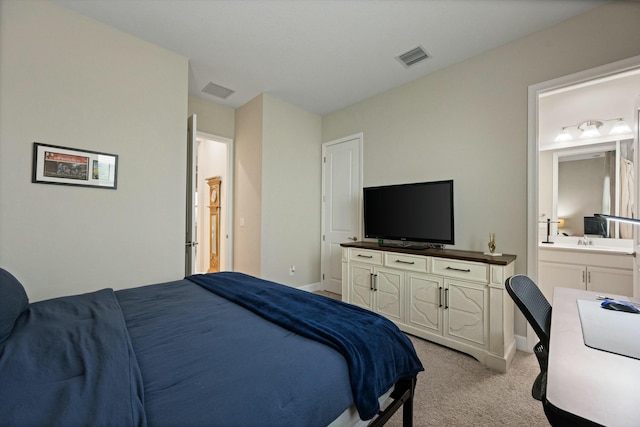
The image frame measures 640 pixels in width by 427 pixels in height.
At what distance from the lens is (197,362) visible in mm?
990

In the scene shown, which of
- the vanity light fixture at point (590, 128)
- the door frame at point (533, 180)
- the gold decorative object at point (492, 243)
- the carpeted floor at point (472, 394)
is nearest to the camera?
the carpeted floor at point (472, 394)

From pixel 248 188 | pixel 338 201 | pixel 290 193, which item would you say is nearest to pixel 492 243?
pixel 338 201

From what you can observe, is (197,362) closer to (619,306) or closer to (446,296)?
(619,306)

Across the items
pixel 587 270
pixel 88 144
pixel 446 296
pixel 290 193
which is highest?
pixel 88 144

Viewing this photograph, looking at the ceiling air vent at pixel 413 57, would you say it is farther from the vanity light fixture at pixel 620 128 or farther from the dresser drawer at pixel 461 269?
the vanity light fixture at pixel 620 128

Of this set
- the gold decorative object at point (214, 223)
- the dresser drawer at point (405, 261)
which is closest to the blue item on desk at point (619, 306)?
the dresser drawer at point (405, 261)

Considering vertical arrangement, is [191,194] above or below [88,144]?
below

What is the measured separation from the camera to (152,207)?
107 inches

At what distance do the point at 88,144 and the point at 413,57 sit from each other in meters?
3.28

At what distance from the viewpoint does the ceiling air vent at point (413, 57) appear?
283 centimetres

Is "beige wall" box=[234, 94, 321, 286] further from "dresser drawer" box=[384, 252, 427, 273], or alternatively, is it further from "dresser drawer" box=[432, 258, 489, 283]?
"dresser drawer" box=[432, 258, 489, 283]

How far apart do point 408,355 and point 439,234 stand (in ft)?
5.95

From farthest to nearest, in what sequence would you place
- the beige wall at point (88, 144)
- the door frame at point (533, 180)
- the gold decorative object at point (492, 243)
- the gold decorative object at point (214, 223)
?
the gold decorative object at point (214, 223) < the gold decorative object at point (492, 243) < the door frame at point (533, 180) < the beige wall at point (88, 144)

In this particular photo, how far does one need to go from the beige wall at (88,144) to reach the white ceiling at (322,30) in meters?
0.27
